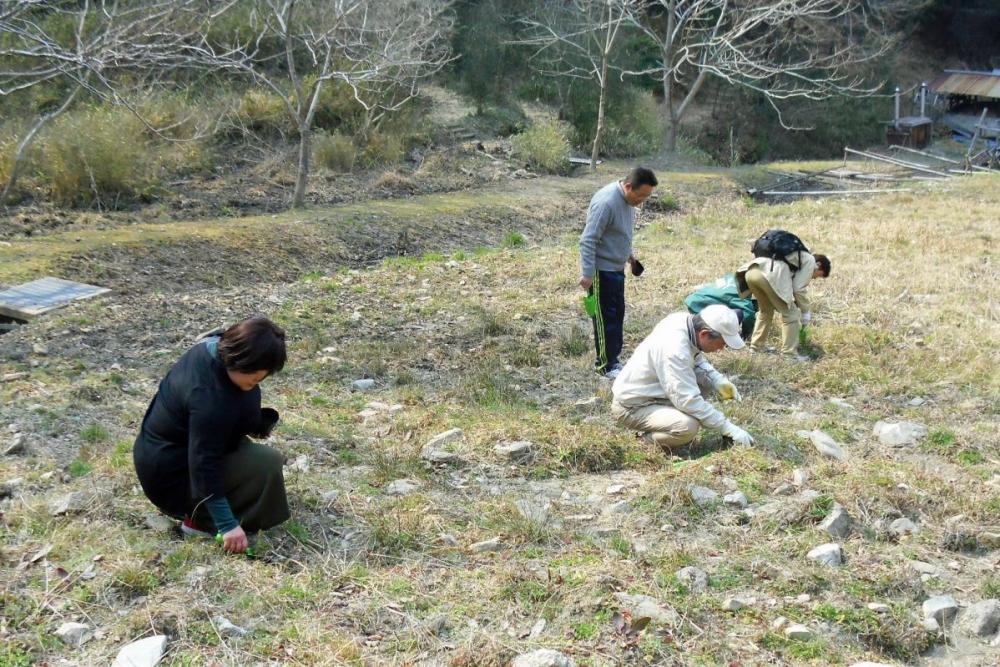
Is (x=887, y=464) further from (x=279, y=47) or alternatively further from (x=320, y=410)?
(x=279, y=47)

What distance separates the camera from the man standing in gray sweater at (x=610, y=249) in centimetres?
688

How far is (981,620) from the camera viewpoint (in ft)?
13.5

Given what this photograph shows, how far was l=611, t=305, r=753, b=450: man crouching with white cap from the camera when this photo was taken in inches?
217

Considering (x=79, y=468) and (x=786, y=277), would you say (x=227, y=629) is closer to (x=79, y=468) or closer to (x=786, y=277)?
(x=79, y=468)

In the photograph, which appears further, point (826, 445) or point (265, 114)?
point (265, 114)

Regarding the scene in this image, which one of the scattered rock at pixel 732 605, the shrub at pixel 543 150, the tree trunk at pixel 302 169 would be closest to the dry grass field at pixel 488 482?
the scattered rock at pixel 732 605

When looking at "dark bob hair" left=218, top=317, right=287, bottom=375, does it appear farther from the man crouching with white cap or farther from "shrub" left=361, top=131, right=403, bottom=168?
"shrub" left=361, top=131, right=403, bottom=168

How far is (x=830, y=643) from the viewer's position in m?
3.89

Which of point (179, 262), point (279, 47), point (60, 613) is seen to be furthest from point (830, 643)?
point (279, 47)

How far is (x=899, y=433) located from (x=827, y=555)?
193 centimetres

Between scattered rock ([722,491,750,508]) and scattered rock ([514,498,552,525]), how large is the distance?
0.91 m

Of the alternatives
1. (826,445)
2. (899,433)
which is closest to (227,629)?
(826,445)

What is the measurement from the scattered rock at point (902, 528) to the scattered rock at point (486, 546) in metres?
1.92

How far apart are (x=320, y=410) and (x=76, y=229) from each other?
607 cm
